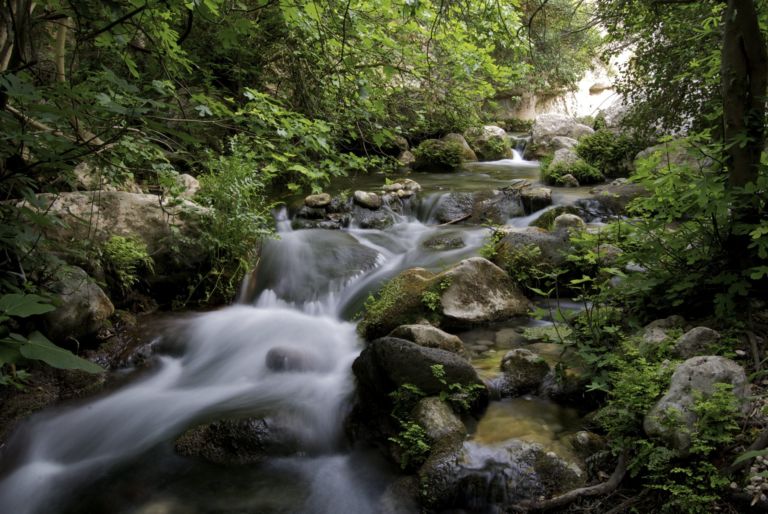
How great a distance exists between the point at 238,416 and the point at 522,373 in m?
2.34

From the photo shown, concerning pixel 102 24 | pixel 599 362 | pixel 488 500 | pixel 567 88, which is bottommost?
pixel 488 500

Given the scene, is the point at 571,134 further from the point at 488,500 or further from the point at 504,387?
the point at 488,500

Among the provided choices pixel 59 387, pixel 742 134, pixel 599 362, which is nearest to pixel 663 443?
pixel 599 362

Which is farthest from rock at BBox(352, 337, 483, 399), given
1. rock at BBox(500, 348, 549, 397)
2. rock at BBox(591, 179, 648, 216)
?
rock at BBox(591, 179, 648, 216)

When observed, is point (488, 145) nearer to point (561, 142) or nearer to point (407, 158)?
point (561, 142)

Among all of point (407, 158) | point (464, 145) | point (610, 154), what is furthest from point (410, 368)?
point (464, 145)

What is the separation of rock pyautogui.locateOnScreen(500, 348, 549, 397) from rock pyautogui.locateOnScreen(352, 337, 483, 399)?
296mm

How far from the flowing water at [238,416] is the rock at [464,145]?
8.51 metres

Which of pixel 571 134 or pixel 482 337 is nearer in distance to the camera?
pixel 482 337

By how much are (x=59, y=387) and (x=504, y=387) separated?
13.2ft

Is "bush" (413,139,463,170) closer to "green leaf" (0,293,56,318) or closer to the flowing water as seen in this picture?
A: the flowing water

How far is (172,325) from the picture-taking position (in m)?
5.48

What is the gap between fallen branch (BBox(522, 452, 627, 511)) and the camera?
258cm

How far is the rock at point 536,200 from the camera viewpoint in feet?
29.1
